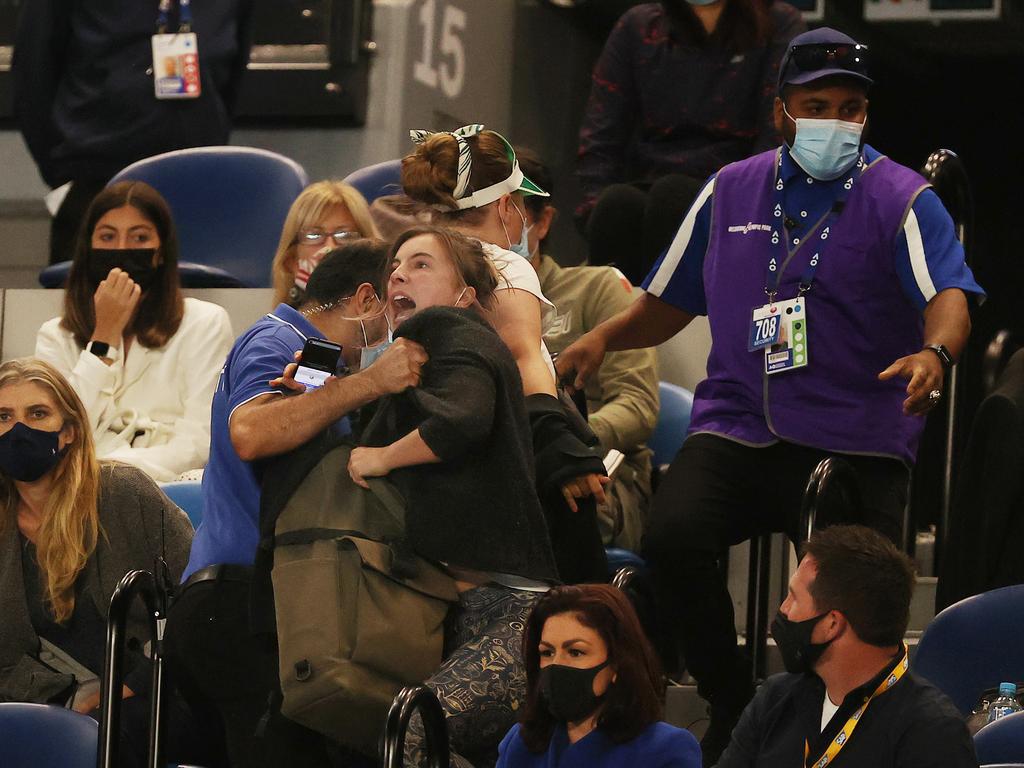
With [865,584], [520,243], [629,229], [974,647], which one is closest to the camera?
[865,584]

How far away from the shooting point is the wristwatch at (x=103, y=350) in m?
5.69

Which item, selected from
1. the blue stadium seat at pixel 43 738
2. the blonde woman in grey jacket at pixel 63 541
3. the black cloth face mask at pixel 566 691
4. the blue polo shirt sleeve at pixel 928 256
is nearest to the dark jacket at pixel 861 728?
the black cloth face mask at pixel 566 691

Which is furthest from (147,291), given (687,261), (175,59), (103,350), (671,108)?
(687,261)

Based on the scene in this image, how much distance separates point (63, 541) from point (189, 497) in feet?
1.66

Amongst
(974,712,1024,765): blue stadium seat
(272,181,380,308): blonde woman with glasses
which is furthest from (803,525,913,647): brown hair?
(272,181,380,308): blonde woman with glasses

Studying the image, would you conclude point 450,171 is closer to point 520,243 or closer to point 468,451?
point 520,243

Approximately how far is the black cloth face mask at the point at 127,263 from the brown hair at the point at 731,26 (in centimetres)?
179

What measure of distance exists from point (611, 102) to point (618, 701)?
132 inches

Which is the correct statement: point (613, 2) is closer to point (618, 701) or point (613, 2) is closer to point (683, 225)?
point (683, 225)

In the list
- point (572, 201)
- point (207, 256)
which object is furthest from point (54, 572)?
point (572, 201)

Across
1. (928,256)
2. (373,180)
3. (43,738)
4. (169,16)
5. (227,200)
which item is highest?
(169,16)

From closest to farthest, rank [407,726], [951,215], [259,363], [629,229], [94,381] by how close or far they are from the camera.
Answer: [407,726]
[259,363]
[951,215]
[94,381]
[629,229]

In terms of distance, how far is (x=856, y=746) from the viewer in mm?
3357

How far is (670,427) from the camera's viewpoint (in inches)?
229
